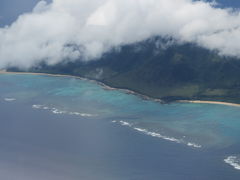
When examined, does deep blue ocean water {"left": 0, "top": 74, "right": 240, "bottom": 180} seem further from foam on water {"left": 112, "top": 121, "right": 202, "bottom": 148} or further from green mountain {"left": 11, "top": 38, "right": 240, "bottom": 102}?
green mountain {"left": 11, "top": 38, "right": 240, "bottom": 102}

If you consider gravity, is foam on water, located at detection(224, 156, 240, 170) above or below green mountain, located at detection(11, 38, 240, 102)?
below

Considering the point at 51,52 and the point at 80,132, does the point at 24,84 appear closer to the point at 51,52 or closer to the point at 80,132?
the point at 51,52

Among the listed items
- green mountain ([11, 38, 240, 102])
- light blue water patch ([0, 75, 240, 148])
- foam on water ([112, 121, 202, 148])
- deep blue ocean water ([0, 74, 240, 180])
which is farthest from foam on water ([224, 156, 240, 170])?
green mountain ([11, 38, 240, 102])

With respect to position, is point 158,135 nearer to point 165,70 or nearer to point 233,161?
point 233,161

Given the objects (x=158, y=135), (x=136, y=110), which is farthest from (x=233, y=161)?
(x=136, y=110)

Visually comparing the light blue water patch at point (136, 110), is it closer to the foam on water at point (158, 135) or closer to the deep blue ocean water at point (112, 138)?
the foam on water at point (158, 135)

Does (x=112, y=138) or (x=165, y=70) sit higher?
(x=165, y=70)
